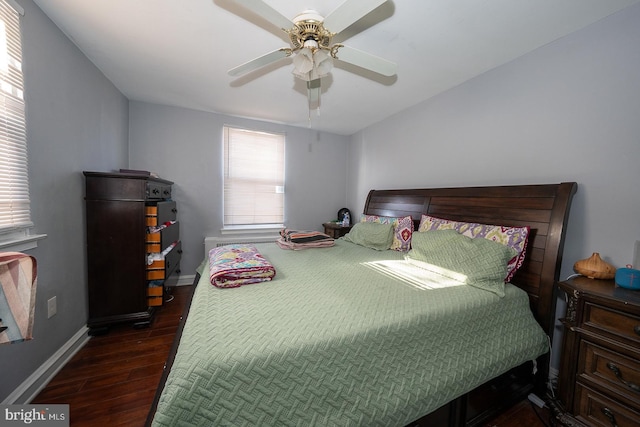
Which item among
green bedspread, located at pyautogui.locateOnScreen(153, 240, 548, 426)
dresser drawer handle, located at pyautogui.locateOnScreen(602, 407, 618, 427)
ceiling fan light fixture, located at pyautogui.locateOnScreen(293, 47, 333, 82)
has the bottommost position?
dresser drawer handle, located at pyautogui.locateOnScreen(602, 407, 618, 427)

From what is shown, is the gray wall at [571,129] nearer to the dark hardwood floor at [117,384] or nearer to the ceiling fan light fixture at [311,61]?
the dark hardwood floor at [117,384]

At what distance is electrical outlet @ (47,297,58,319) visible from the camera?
156cm

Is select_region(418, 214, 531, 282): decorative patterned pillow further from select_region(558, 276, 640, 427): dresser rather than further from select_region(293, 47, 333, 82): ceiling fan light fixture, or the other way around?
select_region(293, 47, 333, 82): ceiling fan light fixture

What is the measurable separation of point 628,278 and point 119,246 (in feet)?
11.3

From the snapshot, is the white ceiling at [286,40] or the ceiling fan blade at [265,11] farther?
the white ceiling at [286,40]

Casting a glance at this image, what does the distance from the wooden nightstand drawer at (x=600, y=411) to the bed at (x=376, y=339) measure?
0.23m

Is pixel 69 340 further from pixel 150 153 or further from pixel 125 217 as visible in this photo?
pixel 150 153

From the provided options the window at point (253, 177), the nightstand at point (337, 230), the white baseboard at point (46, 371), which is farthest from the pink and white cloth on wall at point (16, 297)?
the nightstand at point (337, 230)

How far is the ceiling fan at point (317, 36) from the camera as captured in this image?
1.11 meters

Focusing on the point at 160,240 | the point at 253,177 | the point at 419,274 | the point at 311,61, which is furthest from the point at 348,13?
the point at 253,177

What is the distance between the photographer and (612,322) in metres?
1.10

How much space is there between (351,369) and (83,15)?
2640mm

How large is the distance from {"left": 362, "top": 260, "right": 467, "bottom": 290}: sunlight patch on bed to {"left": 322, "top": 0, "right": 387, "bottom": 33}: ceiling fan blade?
4.86 feet

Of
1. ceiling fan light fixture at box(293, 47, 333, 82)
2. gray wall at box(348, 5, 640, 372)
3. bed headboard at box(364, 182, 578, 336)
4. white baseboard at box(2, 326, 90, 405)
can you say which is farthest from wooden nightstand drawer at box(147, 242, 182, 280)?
gray wall at box(348, 5, 640, 372)
